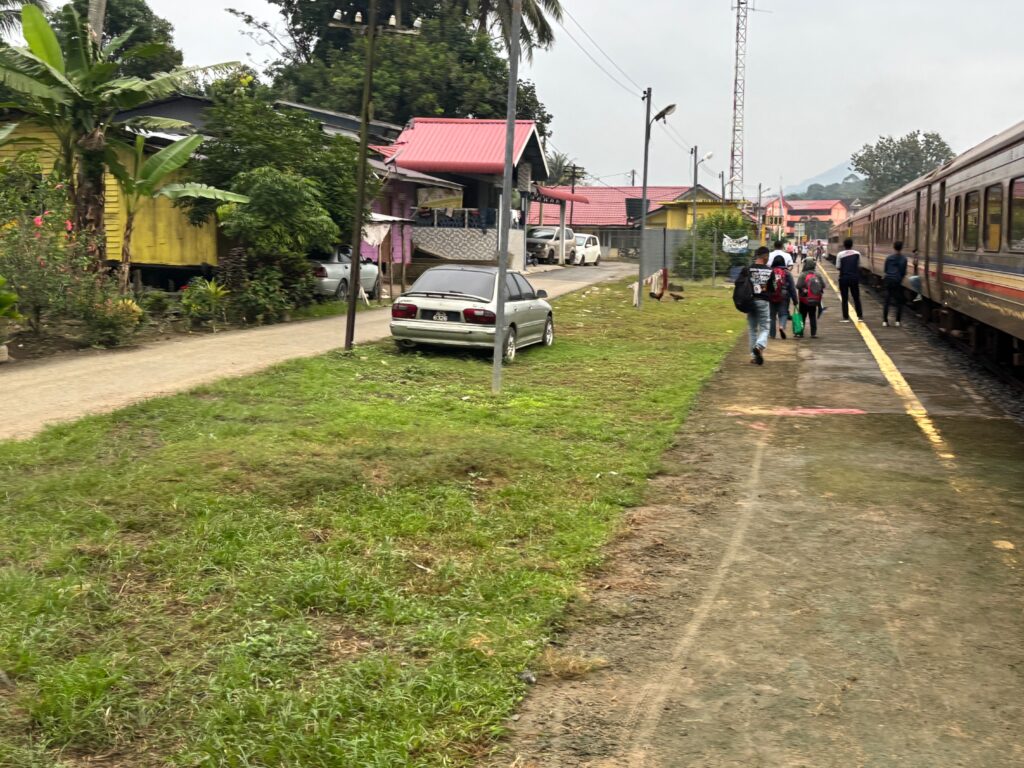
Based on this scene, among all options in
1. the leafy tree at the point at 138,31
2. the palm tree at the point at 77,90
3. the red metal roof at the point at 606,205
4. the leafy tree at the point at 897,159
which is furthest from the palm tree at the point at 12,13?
the leafy tree at the point at 897,159

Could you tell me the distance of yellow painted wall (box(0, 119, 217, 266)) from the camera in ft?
59.9

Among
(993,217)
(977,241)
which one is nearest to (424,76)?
(977,241)

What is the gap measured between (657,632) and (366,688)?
147 cm

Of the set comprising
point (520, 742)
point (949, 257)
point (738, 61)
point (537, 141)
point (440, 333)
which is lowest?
point (520, 742)

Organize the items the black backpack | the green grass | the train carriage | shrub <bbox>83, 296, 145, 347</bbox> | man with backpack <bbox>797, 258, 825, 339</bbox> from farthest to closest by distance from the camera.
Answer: man with backpack <bbox>797, 258, 825, 339</bbox> < the black backpack < shrub <bbox>83, 296, 145, 347</bbox> < the train carriage < the green grass

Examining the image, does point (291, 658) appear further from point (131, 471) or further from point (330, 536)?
point (131, 471)

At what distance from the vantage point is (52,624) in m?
4.36

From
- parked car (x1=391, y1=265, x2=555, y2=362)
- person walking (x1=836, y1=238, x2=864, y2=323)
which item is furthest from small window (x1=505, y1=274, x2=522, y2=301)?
person walking (x1=836, y1=238, x2=864, y2=323)

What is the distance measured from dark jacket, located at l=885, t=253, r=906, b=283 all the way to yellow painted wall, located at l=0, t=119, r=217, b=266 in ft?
44.5

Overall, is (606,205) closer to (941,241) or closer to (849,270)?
(849,270)

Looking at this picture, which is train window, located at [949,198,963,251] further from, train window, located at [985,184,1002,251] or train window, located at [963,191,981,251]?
train window, located at [985,184,1002,251]

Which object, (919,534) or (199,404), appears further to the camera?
(199,404)

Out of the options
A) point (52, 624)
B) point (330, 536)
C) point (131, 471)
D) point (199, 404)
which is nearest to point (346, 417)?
point (199, 404)

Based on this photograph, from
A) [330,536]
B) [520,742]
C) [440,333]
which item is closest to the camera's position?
[520,742]
